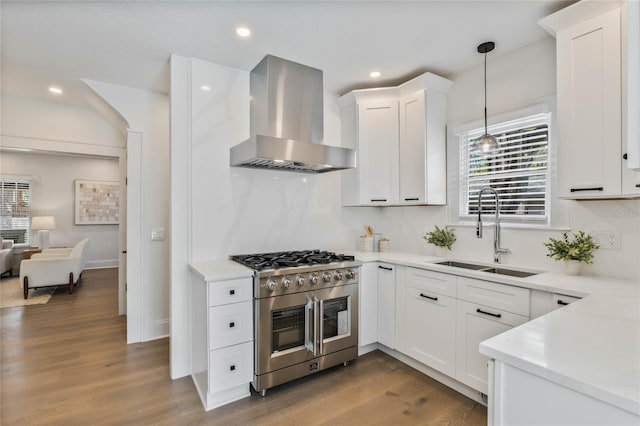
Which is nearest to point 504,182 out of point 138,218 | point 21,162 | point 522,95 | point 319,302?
point 522,95

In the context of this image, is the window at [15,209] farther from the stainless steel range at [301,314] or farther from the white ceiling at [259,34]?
the stainless steel range at [301,314]

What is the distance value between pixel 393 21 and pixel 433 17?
27 centimetres

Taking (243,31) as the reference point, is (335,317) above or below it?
below

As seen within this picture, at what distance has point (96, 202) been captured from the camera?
770 cm

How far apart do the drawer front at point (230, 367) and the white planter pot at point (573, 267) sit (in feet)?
7.46

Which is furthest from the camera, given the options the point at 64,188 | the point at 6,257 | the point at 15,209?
the point at 64,188

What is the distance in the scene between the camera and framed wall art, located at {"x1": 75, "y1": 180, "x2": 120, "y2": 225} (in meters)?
7.52

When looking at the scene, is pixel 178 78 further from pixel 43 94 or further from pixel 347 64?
pixel 43 94

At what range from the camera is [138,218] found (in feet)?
11.2

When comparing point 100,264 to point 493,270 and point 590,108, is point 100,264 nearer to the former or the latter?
point 493,270

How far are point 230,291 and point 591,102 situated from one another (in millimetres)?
2599

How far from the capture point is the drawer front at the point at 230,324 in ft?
7.09

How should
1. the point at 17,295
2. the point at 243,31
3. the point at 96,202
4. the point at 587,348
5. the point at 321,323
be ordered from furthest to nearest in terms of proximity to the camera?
1. the point at 96,202
2. the point at 17,295
3. the point at 321,323
4. the point at 243,31
5. the point at 587,348

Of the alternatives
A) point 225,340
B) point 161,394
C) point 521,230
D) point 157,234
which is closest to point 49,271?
point 157,234
